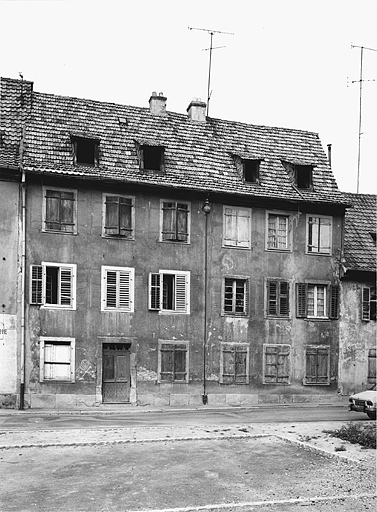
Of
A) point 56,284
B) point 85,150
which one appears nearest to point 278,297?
point 56,284

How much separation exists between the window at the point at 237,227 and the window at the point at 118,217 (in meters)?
3.91

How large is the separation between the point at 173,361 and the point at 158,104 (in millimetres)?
11274

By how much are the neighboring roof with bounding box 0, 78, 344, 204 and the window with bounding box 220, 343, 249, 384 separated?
6106mm

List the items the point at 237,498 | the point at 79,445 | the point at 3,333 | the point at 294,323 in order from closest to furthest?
the point at 237,498 → the point at 79,445 → the point at 3,333 → the point at 294,323

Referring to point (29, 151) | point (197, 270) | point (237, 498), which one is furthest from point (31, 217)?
point (237, 498)

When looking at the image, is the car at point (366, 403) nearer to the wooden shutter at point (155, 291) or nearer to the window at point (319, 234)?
the wooden shutter at point (155, 291)

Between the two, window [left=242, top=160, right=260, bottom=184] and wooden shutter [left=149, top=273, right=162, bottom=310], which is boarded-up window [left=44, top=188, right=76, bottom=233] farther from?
window [left=242, top=160, right=260, bottom=184]

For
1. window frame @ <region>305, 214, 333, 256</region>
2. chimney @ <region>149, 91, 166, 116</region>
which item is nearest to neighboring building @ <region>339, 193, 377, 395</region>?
window frame @ <region>305, 214, 333, 256</region>

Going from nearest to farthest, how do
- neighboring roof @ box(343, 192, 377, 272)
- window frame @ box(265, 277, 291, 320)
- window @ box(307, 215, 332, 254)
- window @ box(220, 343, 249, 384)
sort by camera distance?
window @ box(220, 343, 249, 384)
window frame @ box(265, 277, 291, 320)
window @ box(307, 215, 332, 254)
neighboring roof @ box(343, 192, 377, 272)

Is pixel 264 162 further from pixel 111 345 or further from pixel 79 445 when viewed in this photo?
Result: pixel 79 445

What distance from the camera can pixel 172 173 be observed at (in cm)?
2892

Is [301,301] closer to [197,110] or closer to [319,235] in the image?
[319,235]

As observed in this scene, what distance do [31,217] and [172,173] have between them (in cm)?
589

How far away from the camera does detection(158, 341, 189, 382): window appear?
2798 centimetres
